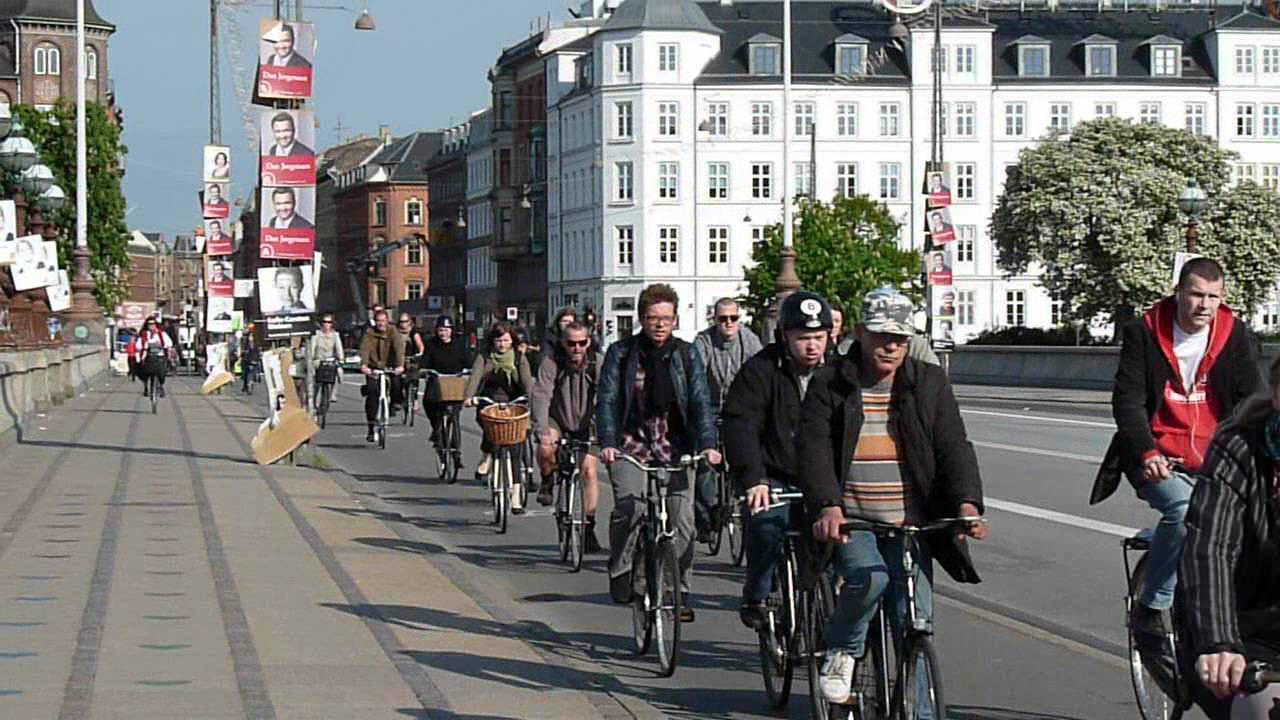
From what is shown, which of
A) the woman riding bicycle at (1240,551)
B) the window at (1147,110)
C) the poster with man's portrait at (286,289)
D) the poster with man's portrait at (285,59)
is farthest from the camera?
the window at (1147,110)

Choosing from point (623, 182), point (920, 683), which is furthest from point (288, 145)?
point (623, 182)

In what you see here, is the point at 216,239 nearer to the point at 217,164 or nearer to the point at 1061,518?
the point at 217,164

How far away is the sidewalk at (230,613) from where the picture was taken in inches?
383

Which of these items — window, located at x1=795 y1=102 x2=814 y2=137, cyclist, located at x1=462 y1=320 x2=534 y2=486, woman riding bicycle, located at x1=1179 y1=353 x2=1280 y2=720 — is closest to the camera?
woman riding bicycle, located at x1=1179 y1=353 x2=1280 y2=720

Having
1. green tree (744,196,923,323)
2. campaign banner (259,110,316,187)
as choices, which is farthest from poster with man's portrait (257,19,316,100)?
green tree (744,196,923,323)

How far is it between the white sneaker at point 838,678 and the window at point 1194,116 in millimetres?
99580

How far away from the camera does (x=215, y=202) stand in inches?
2124

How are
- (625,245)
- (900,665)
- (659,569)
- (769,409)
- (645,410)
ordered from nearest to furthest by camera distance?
(900,665), (769,409), (659,569), (645,410), (625,245)

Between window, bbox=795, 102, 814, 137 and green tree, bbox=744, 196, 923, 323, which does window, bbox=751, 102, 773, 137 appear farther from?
green tree, bbox=744, 196, 923, 323

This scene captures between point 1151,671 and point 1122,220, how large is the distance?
7961cm

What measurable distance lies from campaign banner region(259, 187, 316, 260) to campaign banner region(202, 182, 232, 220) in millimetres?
28708

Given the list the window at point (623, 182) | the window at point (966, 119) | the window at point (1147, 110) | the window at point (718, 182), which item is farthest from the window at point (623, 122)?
the window at point (1147, 110)

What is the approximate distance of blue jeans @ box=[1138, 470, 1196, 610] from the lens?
28.7 feet

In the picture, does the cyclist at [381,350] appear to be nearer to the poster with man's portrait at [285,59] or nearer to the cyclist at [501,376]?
the poster with man's portrait at [285,59]
